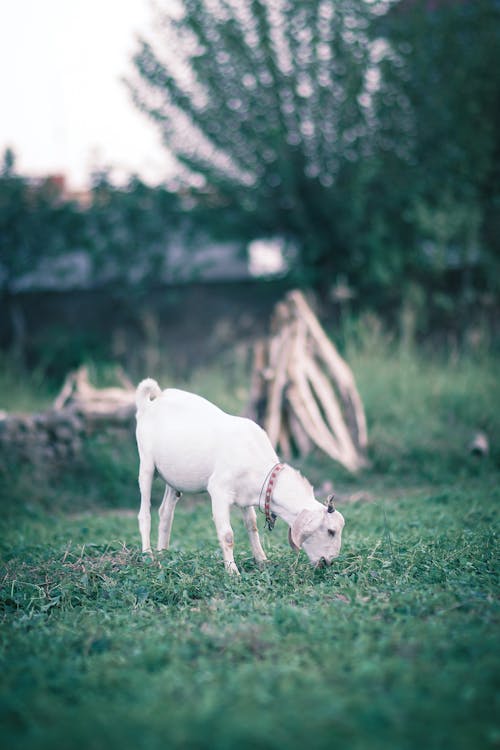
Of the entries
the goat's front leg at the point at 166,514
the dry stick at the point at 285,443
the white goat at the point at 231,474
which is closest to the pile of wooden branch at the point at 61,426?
the dry stick at the point at 285,443

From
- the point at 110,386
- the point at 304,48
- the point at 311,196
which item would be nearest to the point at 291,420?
the point at 110,386

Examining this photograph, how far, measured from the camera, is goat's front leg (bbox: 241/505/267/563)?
4145mm

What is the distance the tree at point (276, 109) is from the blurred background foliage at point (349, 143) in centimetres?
2

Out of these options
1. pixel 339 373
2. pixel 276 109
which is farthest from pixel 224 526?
pixel 276 109

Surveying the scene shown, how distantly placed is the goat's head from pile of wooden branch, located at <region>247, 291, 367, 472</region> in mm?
3557

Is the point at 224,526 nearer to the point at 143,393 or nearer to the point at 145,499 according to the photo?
the point at 145,499

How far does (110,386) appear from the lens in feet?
34.5

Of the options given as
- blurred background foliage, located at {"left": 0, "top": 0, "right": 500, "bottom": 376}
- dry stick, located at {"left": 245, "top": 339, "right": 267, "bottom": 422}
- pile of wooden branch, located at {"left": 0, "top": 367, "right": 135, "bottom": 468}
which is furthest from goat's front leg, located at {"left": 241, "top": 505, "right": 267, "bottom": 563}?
blurred background foliage, located at {"left": 0, "top": 0, "right": 500, "bottom": 376}

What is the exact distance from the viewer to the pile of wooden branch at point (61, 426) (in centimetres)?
750

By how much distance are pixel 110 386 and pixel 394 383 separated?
413cm

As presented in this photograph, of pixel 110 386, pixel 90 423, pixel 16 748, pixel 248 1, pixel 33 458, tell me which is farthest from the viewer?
pixel 248 1

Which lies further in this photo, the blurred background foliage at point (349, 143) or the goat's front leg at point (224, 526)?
the blurred background foliage at point (349, 143)

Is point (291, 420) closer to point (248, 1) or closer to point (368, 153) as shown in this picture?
point (368, 153)

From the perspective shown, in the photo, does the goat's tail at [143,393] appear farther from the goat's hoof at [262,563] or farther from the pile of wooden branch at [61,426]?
the pile of wooden branch at [61,426]
